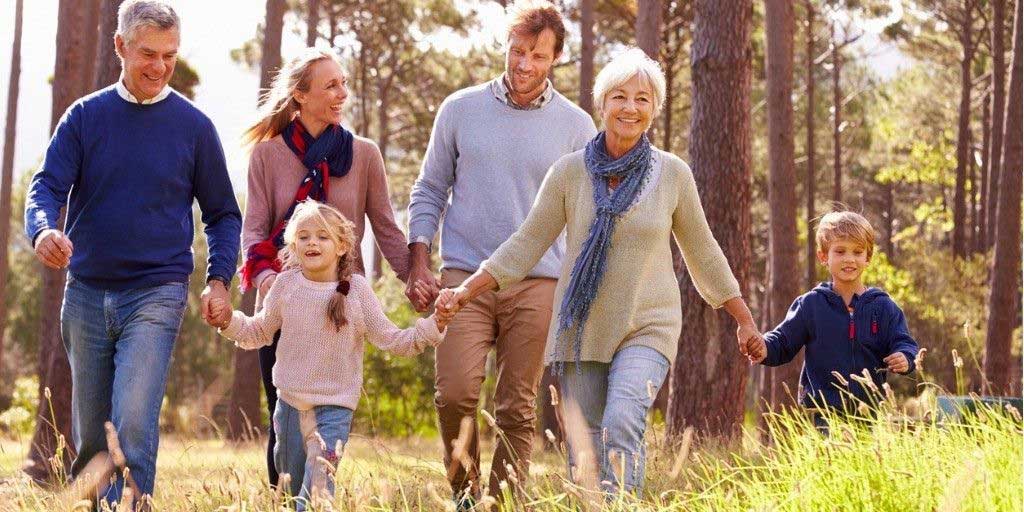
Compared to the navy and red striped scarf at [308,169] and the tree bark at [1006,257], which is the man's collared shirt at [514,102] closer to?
the navy and red striped scarf at [308,169]

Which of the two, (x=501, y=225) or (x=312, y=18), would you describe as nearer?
(x=501, y=225)

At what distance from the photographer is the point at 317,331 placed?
538cm

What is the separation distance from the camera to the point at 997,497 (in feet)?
13.6

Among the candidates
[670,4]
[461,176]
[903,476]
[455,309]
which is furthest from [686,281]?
[670,4]

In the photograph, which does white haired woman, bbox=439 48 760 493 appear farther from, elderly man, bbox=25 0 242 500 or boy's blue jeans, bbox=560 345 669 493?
elderly man, bbox=25 0 242 500

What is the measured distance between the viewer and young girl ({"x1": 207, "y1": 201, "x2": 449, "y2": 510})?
5324mm

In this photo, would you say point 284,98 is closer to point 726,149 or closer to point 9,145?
point 726,149

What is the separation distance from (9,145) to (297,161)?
18.5 meters

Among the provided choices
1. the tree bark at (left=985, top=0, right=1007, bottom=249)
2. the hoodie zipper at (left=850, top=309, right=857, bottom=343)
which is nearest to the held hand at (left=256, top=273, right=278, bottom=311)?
the hoodie zipper at (left=850, top=309, right=857, bottom=343)

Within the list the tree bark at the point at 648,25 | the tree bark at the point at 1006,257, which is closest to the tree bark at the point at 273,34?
the tree bark at the point at 648,25

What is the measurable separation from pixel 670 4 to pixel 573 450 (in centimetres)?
1875

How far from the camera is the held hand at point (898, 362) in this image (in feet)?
19.0

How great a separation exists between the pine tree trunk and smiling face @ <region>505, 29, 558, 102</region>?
33.0ft

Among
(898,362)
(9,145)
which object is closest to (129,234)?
(898,362)
